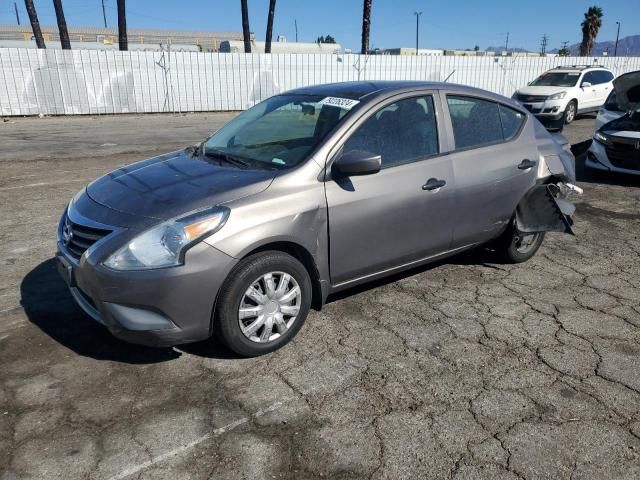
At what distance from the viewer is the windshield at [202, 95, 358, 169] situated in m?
3.67

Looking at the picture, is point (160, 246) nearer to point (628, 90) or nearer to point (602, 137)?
point (628, 90)

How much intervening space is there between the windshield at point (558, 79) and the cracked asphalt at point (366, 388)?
14.0m

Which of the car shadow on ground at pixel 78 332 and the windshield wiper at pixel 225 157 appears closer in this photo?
the car shadow on ground at pixel 78 332

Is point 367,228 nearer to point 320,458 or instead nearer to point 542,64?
point 320,458

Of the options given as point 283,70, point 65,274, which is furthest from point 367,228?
point 283,70

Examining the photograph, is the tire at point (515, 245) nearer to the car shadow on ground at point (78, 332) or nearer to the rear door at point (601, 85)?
the car shadow on ground at point (78, 332)

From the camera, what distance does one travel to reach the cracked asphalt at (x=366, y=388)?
2.55m

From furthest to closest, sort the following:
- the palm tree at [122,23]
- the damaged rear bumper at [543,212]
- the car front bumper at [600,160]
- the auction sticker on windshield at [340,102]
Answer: the palm tree at [122,23], the car front bumper at [600,160], the damaged rear bumper at [543,212], the auction sticker on windshield at [340,102]

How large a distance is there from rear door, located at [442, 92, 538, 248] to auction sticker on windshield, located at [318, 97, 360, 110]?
83cm

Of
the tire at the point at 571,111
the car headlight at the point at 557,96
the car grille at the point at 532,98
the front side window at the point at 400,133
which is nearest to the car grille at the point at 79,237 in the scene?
the front side window at the point at 400,133

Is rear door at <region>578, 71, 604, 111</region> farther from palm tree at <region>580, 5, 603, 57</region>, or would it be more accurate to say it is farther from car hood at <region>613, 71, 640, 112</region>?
palm tree at <region>580, 5, 603, 57</region>

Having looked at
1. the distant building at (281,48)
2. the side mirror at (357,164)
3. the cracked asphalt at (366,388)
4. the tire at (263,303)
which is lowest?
the cracked asphalt at (366,388)

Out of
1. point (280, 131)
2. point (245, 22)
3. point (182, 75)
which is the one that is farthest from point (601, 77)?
point (245, 22)

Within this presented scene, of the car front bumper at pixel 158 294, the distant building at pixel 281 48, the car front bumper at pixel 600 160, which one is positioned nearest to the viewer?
the car front bumper at pixel 158 294
